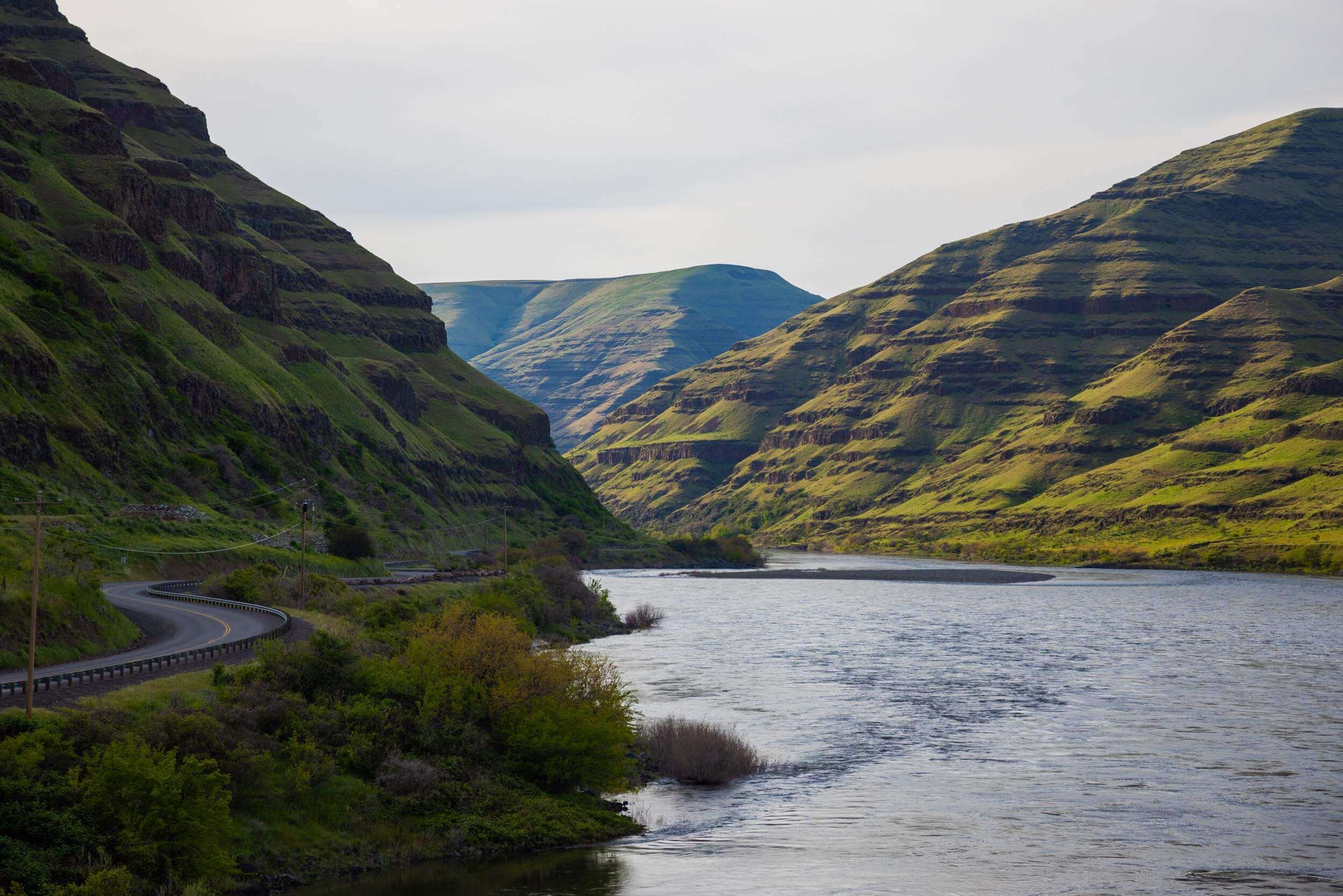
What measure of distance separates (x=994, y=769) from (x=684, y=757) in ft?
46.2

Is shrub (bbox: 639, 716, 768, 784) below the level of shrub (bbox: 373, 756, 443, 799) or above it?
below

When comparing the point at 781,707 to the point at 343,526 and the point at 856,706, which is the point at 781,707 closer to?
the point at 856,706

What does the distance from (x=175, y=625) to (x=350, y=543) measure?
58779 millimetres

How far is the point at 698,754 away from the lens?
Result: 178ft

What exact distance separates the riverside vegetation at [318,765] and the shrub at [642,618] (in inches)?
2525

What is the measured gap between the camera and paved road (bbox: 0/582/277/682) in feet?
166

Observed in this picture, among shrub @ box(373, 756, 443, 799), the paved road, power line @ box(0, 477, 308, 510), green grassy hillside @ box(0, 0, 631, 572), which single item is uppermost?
green grassy hillside @ box(0, 0, 631, 572)

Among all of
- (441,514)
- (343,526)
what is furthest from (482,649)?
(441,514)

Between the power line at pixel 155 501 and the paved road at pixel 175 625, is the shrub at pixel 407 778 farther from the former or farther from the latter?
the power line at pixel 155 501

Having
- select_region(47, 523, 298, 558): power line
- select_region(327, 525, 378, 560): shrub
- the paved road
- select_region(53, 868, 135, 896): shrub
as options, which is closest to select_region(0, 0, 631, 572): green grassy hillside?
select_region(47, 523, 298, 558): power line

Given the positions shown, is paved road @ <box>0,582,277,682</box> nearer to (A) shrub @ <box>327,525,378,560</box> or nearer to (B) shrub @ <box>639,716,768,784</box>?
(B) shrub @ <box>639,716,768,784</box>

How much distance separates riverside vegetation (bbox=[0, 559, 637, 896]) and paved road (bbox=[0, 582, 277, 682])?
5355mm

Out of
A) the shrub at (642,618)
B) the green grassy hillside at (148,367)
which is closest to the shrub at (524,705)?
the green grassy hillside at (148,367)

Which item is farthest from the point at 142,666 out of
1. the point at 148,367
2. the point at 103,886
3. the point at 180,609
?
the point at 148,367
